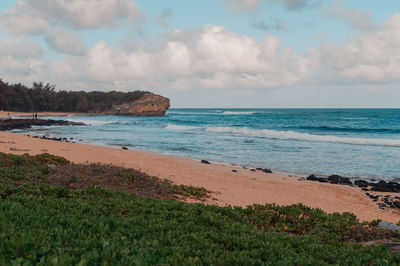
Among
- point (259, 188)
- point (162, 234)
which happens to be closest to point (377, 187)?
point (259, 188)

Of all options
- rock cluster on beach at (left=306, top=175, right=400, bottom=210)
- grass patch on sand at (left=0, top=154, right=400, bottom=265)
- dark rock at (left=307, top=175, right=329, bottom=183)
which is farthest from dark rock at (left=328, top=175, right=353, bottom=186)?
grass patch on sand at (left=0, top=154, right=400, bottom=265)

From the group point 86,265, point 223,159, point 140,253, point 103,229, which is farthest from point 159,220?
point 223,159

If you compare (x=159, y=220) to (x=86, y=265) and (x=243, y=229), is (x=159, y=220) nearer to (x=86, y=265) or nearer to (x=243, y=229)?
(x=243, y=229)

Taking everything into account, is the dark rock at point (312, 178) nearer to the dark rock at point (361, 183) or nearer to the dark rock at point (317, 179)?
the dark rock at point (317, 179)

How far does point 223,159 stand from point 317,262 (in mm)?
17884

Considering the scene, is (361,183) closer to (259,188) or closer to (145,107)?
(259,188)

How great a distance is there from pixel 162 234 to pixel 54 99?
361ft

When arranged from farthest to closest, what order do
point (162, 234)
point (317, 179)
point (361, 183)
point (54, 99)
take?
point (54, 99), point (317, 179), point (361, 183), point (162, 234)

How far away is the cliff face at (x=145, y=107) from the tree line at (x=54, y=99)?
3495 millimetres

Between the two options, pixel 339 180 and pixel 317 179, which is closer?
pixel 339 180

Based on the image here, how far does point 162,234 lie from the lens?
4.54 metres

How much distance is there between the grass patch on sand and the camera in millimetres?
3514

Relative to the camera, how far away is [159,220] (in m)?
5.43

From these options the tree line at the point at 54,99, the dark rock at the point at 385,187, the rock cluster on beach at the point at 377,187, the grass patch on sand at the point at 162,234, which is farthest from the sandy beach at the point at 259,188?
the tree line at the point at 54,99
